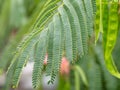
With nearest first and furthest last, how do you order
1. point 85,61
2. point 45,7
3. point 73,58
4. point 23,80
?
point 73,58 < point 45,7 < point 85,61 < point 23,80

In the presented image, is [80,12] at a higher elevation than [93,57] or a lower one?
lower

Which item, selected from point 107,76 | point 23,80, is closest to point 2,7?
point 107,76

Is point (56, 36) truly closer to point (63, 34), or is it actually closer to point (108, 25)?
point (63, 34)

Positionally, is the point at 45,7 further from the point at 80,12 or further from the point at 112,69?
the point at 112,69

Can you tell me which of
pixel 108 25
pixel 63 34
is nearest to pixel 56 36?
pixel 63 34
